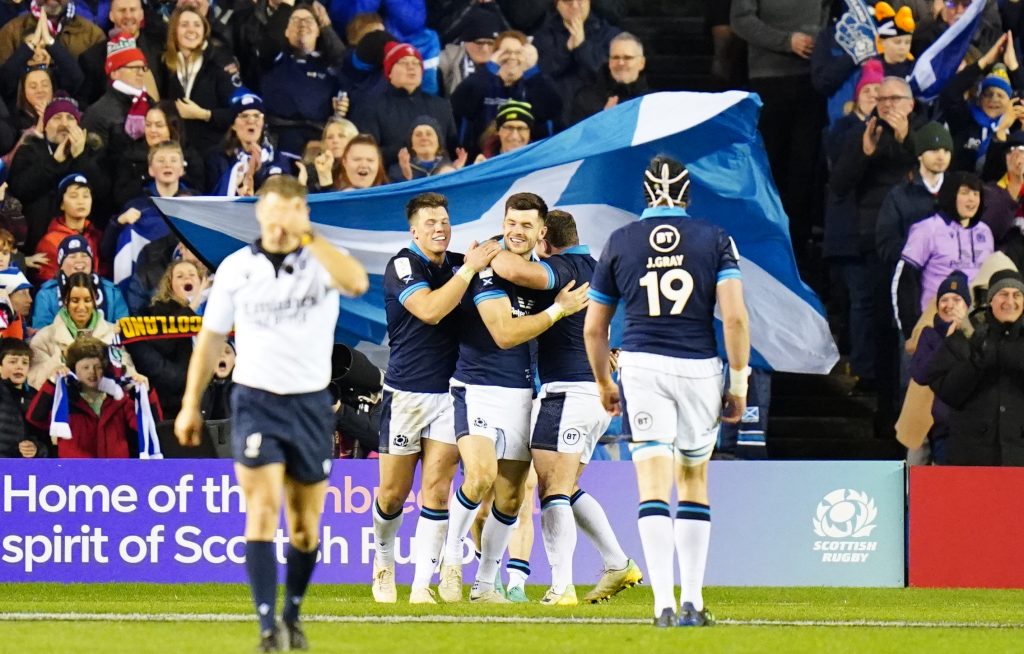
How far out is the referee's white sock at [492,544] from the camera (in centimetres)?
1201

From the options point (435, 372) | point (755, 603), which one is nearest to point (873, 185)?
point (755, 603)

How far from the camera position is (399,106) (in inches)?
719

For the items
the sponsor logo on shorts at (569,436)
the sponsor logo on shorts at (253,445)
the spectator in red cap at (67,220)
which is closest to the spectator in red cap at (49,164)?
the spectator in red cap at (67,220)

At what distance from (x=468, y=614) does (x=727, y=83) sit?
11.1 meters

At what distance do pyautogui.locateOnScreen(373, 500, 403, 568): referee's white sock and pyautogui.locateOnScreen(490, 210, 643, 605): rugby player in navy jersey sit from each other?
935 millimetres

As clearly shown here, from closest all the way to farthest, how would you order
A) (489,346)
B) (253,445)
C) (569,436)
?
1. (253,445)
2. (569,436)
3. (489,346)

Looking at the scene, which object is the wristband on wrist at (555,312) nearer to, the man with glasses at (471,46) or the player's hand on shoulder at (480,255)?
the player's hand on shoulder at (480,255)

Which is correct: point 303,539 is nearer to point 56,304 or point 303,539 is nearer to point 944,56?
point 56,304

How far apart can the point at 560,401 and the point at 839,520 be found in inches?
144

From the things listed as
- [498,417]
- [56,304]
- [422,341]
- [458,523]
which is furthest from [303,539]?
[56,304]

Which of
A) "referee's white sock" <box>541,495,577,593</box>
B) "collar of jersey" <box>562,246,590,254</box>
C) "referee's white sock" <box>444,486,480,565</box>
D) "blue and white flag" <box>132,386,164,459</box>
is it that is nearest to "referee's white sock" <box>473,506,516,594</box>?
"referee's white sock" <box>444,486,480,565</box>

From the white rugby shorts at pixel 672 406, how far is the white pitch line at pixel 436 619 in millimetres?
1076

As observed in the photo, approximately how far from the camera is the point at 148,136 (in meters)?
17.2

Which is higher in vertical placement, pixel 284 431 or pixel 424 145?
pixel 424 145
